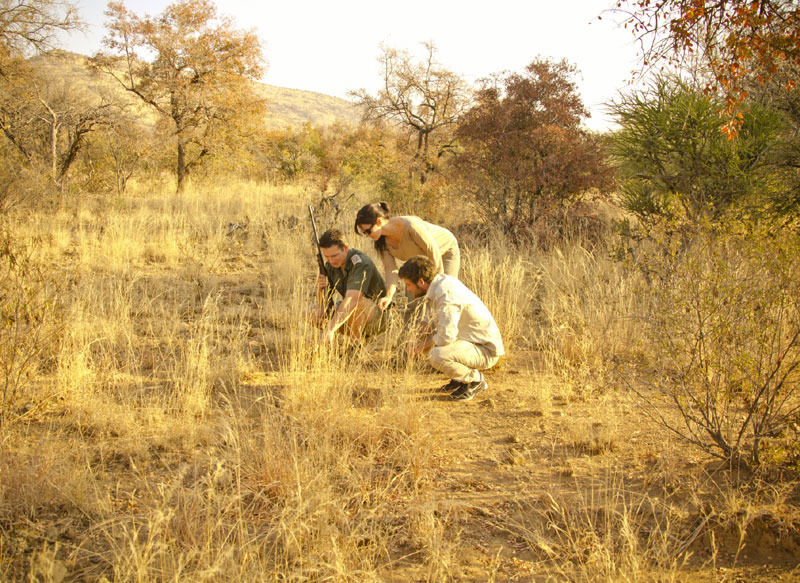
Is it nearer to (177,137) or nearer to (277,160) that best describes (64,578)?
(177,137)

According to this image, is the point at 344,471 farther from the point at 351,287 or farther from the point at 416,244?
the point at 416,244

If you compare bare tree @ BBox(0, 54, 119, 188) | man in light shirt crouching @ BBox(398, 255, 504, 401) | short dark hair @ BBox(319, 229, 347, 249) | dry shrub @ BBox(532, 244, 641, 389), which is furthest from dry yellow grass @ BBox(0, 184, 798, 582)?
bare tree @ BBox(0, 54, 119, 188)

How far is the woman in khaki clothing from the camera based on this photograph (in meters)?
4.50

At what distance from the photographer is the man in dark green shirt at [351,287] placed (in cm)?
435

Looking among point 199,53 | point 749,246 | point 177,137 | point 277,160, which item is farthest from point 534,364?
point 277,160

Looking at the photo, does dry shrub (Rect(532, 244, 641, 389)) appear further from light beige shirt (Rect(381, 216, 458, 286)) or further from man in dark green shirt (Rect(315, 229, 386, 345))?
man in dark green shirt (Rect(315, 229, 386, 345))

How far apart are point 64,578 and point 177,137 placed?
43.9ft

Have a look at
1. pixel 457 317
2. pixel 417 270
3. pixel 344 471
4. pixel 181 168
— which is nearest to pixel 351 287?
pixel 417 270

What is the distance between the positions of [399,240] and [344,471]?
8.11 feet

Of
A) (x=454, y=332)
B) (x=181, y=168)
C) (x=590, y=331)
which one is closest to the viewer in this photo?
(x=454, y=332)

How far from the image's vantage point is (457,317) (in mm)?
3988

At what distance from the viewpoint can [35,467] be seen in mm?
2725

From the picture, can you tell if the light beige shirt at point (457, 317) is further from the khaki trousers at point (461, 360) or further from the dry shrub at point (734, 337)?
the dry shrub at point (734, 337)

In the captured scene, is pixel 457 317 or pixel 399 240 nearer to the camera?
pixel 457 317
